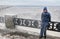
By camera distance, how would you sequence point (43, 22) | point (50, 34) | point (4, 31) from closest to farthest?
1. point (43, 22)
2. point (50, 34)
3. point (4, 31)

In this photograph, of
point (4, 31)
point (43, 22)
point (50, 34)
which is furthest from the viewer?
point (4, 31)

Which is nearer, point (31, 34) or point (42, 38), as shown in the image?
point (42, 38)

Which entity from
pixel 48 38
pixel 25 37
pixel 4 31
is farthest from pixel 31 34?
pixel 4 31

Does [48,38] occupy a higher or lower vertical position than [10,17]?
lower

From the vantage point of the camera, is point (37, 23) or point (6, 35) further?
point (37, 23)

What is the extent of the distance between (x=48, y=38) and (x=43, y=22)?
85 centimetres

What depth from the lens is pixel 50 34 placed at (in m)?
9.05

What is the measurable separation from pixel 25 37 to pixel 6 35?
45.4 inches

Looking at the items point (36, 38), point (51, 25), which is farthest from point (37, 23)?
point (36, 38)

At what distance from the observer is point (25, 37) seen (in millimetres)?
8750

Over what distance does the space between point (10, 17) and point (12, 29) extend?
0.76 m

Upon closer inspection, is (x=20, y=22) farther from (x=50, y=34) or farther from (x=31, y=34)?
(x=50, y=34)

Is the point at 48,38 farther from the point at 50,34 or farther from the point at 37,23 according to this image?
the point at 37,23

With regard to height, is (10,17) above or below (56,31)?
above
